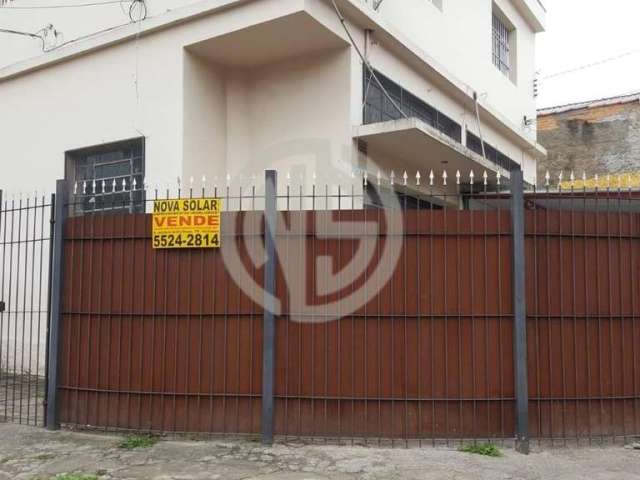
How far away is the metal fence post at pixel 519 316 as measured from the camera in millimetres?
5152

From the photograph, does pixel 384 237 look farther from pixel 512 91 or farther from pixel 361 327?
pixel 512 91

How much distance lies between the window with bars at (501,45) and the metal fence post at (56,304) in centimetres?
1044

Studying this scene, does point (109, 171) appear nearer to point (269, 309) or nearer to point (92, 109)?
point (92, 109)

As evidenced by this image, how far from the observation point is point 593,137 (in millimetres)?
18688

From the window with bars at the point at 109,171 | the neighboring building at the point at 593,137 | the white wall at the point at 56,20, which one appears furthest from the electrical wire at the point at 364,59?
the neighboring building at the point at 593,137

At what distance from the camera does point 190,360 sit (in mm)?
5539

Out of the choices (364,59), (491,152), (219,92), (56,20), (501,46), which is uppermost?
(501,46)

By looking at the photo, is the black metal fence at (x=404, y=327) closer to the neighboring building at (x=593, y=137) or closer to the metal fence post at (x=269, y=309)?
the metal fence post at (x=269, y=309)

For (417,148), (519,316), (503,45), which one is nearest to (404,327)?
(519,316)

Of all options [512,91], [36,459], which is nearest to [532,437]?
[36,459]

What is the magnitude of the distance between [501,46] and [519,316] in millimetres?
10366

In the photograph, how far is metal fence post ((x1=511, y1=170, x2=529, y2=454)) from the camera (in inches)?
203

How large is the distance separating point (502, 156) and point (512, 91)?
1876 millimetres

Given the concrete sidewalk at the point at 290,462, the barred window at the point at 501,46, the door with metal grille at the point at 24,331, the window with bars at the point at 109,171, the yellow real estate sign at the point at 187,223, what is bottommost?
the concrete sidewalk at the point at 290,462
